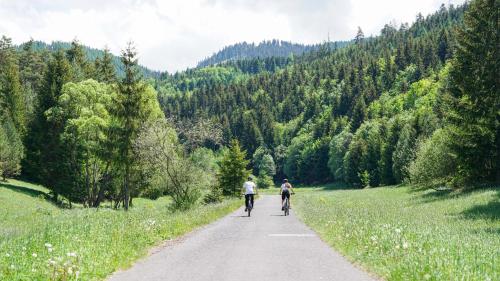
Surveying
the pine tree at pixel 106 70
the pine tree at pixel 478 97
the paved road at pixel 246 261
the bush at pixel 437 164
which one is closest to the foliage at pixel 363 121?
the bush at pixel 437 164

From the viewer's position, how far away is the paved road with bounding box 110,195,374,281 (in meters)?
9.94

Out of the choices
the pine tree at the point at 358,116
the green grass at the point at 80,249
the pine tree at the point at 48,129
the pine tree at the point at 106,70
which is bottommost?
the green grass at the point at 80,249

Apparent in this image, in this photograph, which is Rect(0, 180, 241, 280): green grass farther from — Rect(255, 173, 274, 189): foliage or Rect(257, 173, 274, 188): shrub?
Rect(257, 173, 274, 188): shrub

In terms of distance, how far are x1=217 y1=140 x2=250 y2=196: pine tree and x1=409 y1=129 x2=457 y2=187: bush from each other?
21.5 m

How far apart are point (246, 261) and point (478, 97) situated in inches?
1251

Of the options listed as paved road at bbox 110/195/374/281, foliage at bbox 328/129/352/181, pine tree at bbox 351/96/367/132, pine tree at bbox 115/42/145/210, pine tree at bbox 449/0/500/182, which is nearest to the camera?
paved road at bbox 110/195/374/281

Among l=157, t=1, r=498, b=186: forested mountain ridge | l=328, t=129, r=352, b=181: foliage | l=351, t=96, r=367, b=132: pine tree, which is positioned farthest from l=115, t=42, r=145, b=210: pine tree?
l=351, t=96, r=367, b=132: pine tree

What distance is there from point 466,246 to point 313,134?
14892 centimetres

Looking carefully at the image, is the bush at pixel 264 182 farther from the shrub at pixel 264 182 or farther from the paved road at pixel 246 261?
the paved road at pixel 246 261

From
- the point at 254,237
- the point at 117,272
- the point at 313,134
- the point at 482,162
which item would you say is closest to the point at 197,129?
the point at 254,237

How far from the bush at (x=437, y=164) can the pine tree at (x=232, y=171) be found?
2147cm

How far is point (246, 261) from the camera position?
38.3 feet

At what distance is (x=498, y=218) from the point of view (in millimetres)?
22484

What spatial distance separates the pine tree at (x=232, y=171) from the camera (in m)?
62.2
